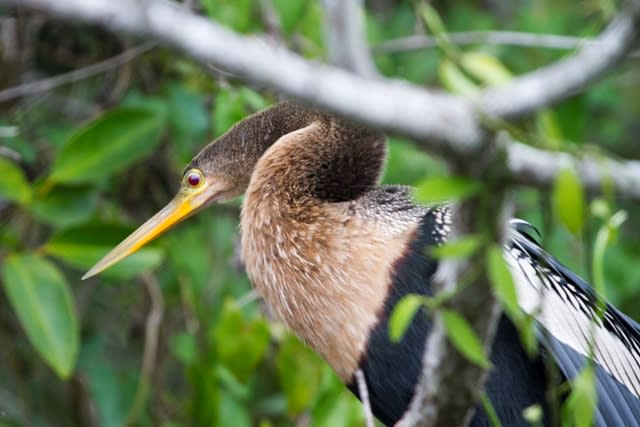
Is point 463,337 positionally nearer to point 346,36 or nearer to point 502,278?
point 502,278

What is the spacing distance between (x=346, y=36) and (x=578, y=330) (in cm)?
119

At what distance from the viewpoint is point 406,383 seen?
1991mm

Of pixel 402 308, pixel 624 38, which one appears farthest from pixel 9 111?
pixel 624 38

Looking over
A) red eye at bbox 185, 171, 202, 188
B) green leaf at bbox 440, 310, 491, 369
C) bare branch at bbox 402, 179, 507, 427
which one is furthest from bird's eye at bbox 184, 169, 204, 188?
green leaf at bbox 440, 310, 491, 369

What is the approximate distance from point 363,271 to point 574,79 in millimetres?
1035

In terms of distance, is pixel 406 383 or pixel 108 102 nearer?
pixel 406 383

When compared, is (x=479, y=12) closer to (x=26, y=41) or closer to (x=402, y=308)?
(x=26, y=41)

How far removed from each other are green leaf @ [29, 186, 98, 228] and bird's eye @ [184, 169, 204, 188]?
0.41 meters

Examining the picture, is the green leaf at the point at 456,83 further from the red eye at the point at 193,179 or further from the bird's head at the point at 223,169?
the red eye at the point at 193,179

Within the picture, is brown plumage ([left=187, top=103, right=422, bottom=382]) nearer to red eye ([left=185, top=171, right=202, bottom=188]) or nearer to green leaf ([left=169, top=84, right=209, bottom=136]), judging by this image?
red eye ([left=185, top=171, right=202, bottom=188])

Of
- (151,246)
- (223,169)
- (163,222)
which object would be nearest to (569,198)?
(223,169)

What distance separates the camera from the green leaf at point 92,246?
2604 mm

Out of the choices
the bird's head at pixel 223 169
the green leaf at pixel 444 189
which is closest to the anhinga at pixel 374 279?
the bird's head at pixel 223 169

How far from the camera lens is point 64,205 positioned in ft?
8.86
